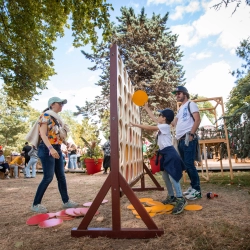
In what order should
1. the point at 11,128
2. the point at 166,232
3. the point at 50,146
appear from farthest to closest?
1. the point at 11,128
2. the point at 50,146
3. the point at 166,232

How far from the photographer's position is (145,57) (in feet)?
49.4

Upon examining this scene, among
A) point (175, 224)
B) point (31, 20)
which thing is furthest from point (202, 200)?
point (31, 20)

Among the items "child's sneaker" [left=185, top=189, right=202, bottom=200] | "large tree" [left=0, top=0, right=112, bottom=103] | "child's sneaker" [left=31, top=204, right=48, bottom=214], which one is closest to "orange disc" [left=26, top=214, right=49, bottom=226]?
"child's sneaker" [left=31, top=204, right=48, bottom=214]

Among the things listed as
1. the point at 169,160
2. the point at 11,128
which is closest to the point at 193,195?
the point at 169,160

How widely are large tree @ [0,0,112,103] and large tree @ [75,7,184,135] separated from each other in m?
5.87

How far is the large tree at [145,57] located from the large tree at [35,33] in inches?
231

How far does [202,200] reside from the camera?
3.43 metres

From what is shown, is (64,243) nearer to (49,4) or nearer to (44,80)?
(49,4)

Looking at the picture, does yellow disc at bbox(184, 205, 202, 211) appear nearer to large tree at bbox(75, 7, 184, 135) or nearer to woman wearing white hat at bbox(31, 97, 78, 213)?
woman wearing white hat at bbox(31, 97, 78, 213)

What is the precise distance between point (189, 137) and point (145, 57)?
12.6 meters

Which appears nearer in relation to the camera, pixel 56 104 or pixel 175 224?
pixel 175 224

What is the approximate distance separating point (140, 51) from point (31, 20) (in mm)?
8930

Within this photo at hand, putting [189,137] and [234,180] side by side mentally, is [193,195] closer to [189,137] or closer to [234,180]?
[189,137]

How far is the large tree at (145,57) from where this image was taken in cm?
1495
